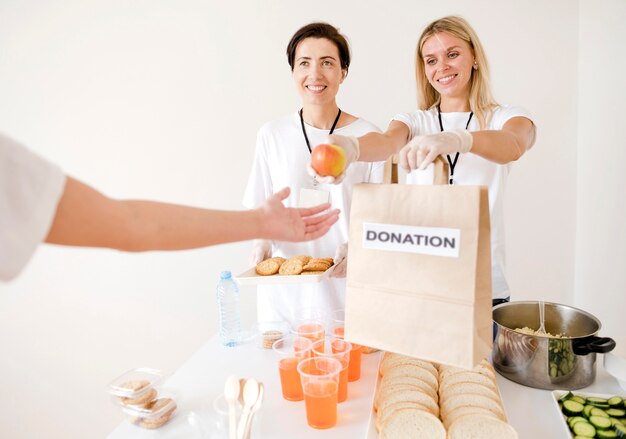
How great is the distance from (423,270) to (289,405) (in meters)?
0.58

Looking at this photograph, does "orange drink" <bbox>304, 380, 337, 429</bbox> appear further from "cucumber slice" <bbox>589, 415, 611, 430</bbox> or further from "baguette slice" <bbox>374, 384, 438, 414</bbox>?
"cucumber slice" <bbox>589, 415, 611, 430</bbox>

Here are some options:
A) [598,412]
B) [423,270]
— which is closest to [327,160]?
[423,270]

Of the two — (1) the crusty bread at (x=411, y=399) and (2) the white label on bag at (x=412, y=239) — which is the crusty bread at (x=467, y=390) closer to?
(1) the crusty bread at (x=411, y=399)

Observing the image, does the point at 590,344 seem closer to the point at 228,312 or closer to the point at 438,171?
the point at 438,171

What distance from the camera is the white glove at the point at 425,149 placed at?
3.39 feet

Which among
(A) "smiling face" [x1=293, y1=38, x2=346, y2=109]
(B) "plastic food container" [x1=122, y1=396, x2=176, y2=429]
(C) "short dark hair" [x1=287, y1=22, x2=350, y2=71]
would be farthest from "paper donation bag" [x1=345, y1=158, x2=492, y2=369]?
(C) "short dark hair" [x1=287, y1=22, x2=350, y2=71]

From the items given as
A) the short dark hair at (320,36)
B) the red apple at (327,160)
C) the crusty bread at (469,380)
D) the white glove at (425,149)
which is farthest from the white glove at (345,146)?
the short dark hair at (320,36)

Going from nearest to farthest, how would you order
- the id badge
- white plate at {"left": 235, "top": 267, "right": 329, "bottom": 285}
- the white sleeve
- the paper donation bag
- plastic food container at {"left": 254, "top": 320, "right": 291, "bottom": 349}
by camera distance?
the paper donation bag → white plate at {"left": 235, "top": 267, "right": 329, "bottom": 285} → plastic food container at {"left": 254, "top": 320, "right": 291, "bottom": 349} → the id badge → the white sleeve

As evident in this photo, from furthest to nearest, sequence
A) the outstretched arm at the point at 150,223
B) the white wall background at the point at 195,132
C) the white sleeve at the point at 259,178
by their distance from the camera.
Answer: the white wall background at the point at 195,132
the white sleeve at the point at 259,178
the outstretched arm at the point at 150,223

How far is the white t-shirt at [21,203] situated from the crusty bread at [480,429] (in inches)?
37.0

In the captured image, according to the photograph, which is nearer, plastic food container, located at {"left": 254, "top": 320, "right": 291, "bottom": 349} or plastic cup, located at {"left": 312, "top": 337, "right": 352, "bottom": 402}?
plastic cup, located at {"left": 312, "top": 337, "right": 352, "bottom": 402}

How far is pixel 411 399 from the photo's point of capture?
109 cm

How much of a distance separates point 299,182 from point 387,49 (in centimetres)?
129

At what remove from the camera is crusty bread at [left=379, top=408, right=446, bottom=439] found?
1.01m
